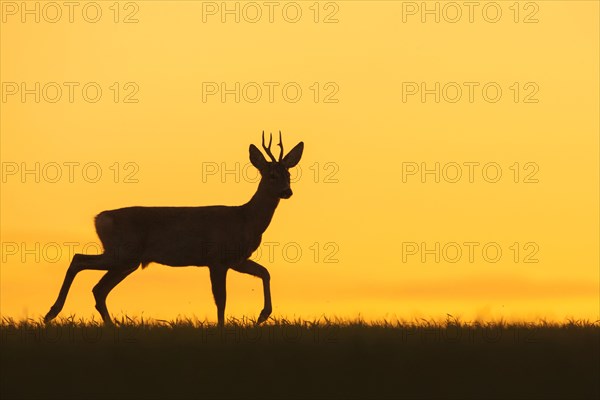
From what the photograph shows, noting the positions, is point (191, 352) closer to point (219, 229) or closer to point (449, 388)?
point (449, 388)

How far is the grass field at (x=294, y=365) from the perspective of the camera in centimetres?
1400

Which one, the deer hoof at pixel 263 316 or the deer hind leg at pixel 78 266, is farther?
the deer hind leg at pixel 78 266

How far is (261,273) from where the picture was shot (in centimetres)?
2217

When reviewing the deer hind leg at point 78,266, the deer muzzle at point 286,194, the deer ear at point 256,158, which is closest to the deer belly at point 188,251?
the deer hind leg at point 78,266

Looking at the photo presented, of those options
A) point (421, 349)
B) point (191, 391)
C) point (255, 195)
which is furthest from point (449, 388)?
point (255, 195)

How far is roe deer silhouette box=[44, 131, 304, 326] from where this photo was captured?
22375 millimetres

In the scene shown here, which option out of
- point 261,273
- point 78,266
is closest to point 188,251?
point 261,273

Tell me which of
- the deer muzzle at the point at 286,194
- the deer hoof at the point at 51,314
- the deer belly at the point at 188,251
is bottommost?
the deer hoof at the point at 51,314

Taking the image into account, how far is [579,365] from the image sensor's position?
15.0 m

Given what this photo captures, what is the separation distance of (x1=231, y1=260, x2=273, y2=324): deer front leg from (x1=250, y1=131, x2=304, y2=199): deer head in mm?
1288

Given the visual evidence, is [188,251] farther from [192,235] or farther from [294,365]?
[294,365]

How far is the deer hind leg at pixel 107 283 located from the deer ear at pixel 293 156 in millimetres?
2947

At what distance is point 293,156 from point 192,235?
2166mm

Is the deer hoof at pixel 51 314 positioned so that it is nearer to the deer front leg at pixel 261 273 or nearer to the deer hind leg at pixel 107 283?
the deer hind leg at pixel 107 283
